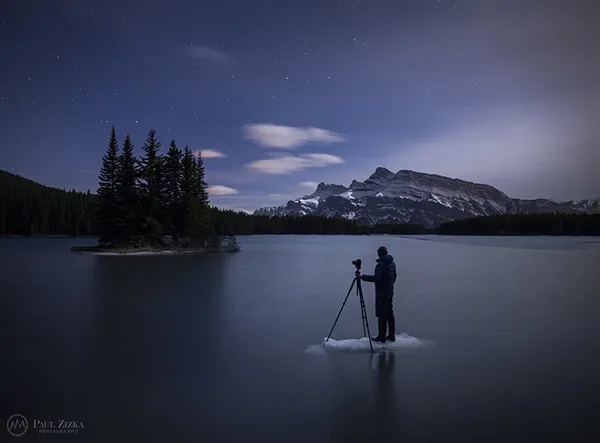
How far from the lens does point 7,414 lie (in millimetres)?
5145

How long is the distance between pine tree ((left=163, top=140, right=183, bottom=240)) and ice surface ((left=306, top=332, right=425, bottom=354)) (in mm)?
44958

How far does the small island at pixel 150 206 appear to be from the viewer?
4834 cm

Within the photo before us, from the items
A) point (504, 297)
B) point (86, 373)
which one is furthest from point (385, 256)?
point (504, 297)

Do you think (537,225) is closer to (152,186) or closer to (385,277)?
(152,186)

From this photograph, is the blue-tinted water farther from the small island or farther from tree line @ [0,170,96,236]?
tree line @ [0,170,96,236]

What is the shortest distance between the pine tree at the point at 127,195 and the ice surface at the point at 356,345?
4405cm

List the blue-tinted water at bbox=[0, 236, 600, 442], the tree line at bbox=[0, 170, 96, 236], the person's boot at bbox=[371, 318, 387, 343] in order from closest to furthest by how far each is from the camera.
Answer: the blue-tinted water at bbox=[0, 236, 600, 442] < the person's boot at bbox=[371, 318, 387, 343] < the tree line at bbox=[0, 170, 96, 236]

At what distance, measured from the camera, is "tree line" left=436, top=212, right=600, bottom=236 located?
11375 cm

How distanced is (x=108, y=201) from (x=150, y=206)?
15.8ft

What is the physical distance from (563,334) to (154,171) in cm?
4859

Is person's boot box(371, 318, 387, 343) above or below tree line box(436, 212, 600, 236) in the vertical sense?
below

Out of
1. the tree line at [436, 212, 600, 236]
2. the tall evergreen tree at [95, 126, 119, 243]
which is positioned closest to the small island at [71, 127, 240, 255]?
the tall evergreen tree at [95, 126, 119, 243]

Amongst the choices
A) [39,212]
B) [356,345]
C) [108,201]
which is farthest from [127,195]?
[39,212]

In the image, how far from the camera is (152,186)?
167ft
